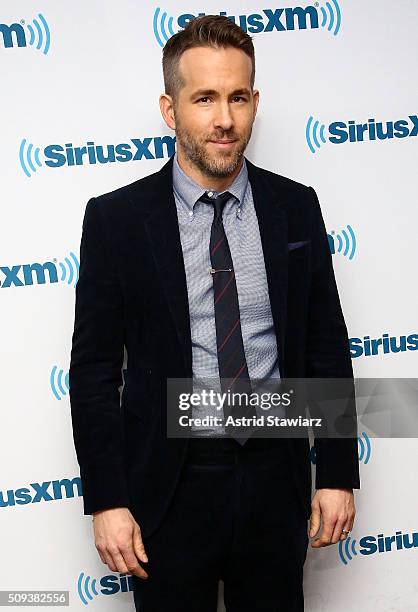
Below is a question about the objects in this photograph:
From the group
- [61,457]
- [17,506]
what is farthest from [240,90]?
[17,506]

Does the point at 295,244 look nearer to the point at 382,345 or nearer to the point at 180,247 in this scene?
the point at 180,247

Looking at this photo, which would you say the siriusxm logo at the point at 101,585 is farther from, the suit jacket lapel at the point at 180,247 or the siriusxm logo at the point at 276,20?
the siriusxm logo at the point at 276,20

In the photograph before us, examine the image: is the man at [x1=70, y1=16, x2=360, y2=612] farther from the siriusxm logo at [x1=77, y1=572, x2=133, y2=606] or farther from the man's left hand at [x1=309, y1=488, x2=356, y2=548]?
the siriusxm logo at [x1=77, y1=572, x2=133, y2=606]

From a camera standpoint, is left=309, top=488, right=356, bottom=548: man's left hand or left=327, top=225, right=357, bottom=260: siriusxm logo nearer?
left=309, top=488, right=356, bottom=548: man's left hand

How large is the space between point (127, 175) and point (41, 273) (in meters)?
0.37

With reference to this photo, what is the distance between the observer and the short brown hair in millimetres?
1516

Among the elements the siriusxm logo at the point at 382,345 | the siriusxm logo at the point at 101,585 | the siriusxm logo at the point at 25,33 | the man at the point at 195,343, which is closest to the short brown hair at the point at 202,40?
the man at the point at 195,343

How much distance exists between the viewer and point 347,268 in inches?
83.5

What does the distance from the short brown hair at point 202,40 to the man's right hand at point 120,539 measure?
0.96m

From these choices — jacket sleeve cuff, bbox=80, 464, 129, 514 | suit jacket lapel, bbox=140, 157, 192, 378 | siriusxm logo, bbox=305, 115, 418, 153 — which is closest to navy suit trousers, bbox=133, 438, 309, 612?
jacket sleeve cuff, bbox=80, 464, 129, 514

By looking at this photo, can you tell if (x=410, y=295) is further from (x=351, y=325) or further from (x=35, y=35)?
(x=35, y=35)

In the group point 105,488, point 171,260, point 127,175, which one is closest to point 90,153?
point 127,175

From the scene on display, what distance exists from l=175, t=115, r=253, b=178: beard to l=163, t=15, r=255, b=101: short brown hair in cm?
11

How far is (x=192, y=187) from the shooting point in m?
1.58
